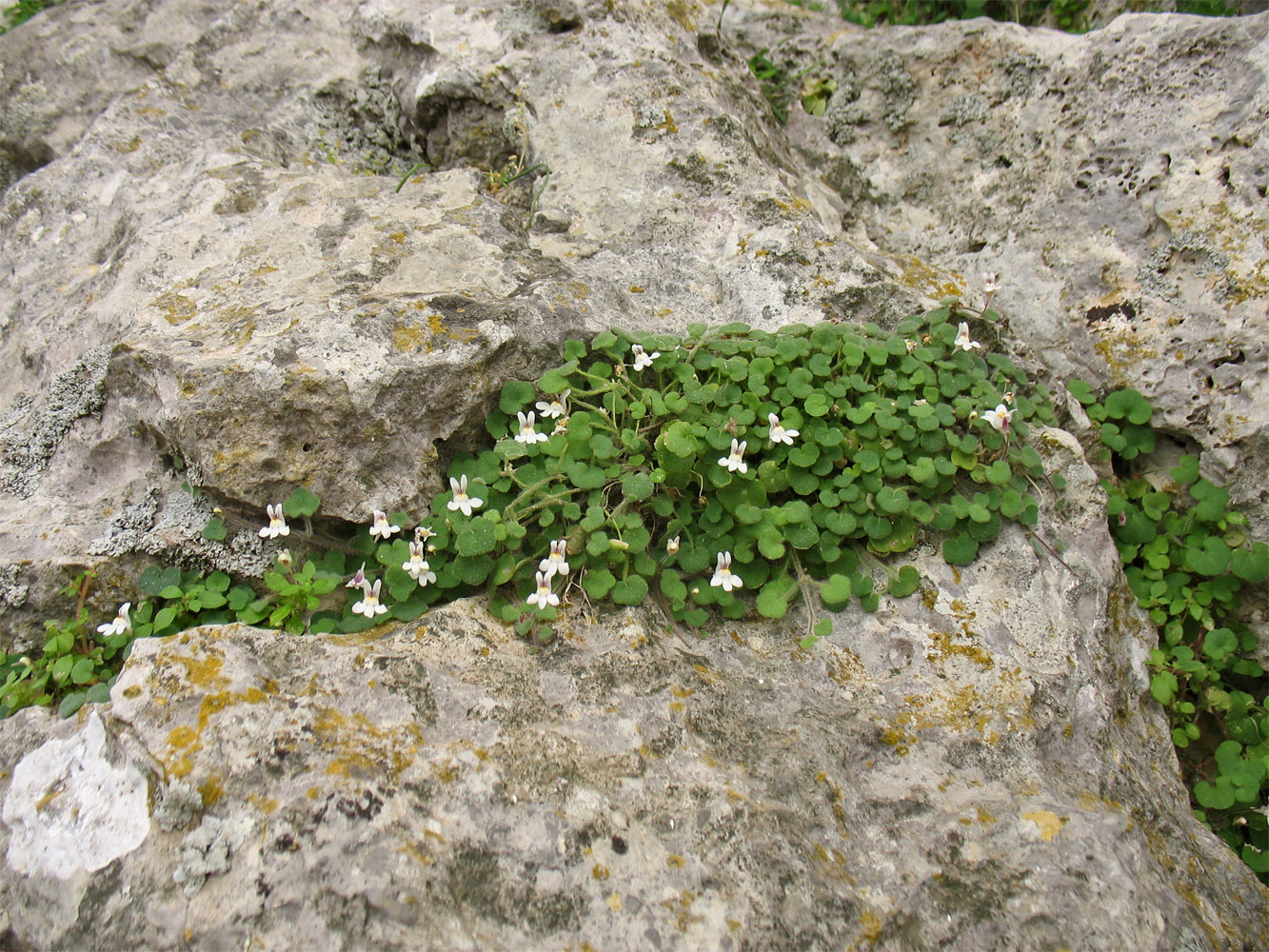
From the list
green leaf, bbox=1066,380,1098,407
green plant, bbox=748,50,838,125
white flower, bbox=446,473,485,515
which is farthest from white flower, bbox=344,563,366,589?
green plant, bbox=748,50,838,125

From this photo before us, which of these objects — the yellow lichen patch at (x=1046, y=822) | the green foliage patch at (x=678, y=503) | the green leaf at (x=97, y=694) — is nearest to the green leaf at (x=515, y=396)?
the green foliage patch at (x=678, y=503)

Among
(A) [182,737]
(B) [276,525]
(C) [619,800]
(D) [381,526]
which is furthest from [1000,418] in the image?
(A) [182,737]

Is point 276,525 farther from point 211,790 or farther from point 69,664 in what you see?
point 211,790

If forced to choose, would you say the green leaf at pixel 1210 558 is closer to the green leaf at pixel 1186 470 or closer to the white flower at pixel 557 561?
the green leaf at pixel 1186 470

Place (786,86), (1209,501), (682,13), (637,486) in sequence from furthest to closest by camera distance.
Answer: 1. (786,86)
2. (682,13)
3. (1209,501)
4. (637,486)

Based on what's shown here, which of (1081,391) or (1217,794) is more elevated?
(1081,391)

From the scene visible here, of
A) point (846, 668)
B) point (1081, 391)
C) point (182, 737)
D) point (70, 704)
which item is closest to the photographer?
point (182, 737)

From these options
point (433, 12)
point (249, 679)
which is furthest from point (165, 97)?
point (249, 679)

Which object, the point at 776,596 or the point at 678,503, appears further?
the point at 678,503
